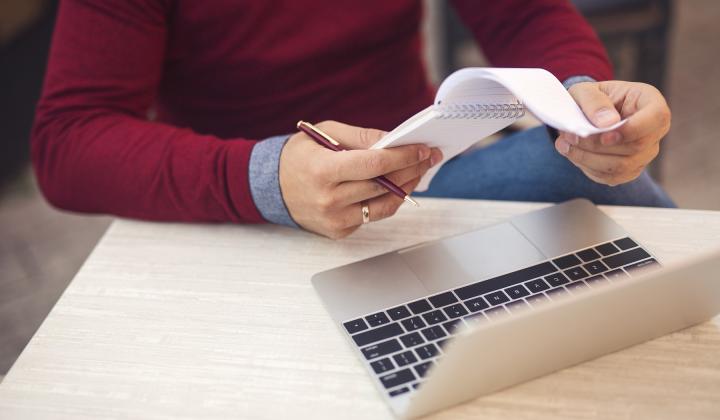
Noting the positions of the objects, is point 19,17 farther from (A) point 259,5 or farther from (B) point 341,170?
(B) point 341,170

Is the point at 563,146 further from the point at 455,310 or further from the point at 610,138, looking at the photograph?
the point at 455,310

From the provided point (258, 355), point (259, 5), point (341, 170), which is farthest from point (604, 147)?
point (259, 5)

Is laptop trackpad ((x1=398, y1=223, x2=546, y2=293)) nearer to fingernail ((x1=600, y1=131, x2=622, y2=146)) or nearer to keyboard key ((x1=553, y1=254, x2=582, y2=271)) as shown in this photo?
keyboard key ((x1=553, y1=254, x2=582, y2=271))

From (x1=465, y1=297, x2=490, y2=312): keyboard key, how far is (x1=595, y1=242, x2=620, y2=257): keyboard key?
146 mm

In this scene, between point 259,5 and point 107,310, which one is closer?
point 107,310

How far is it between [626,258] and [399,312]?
9.5 inches

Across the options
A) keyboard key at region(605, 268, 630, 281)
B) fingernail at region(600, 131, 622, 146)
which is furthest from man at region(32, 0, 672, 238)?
keyboard key at region(605, 268, 630, 281)

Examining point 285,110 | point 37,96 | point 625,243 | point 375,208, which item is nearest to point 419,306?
point 375,208

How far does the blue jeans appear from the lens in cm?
88

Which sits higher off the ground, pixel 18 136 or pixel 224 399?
pixel 224 399

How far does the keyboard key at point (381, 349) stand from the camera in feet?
2.10

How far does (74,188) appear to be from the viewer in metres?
0.90

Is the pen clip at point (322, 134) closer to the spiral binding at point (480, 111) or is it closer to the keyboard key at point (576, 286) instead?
the spiral binding at point (480, 111)

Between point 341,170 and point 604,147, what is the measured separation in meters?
0.27
